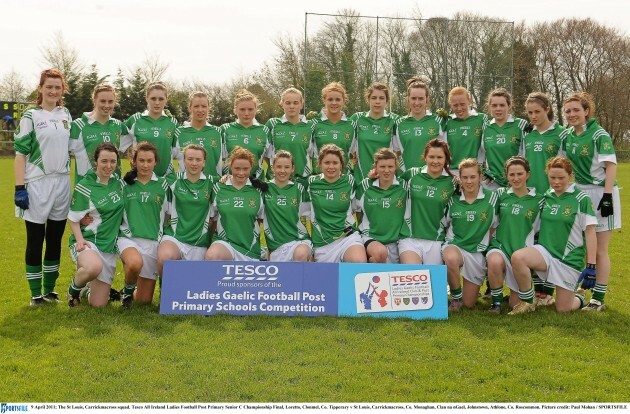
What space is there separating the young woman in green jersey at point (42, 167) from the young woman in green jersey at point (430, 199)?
3.20 meters

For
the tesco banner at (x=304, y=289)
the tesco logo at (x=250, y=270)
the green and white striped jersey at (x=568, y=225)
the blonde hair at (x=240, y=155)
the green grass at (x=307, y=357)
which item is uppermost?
the blonde hair at (x=240, y=155)

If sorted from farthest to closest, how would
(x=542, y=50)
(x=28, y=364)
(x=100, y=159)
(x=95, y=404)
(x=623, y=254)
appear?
(x=542, y=50), (x=623, y=254), (x=100, y=159), (x=28, y=364), (x=95, y=404)

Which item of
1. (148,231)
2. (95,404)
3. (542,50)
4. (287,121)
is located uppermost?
(542,50)

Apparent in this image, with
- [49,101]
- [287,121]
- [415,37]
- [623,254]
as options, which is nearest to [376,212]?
[287,121]

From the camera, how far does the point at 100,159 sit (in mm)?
5688

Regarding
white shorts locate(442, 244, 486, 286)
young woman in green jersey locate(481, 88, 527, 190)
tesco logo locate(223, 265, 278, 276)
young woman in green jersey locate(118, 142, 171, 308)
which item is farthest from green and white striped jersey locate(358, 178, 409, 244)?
young woman in green jersey locate(118, 142, 171, 308)

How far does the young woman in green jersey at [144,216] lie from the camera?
577cm

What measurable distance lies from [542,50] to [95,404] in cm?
4306

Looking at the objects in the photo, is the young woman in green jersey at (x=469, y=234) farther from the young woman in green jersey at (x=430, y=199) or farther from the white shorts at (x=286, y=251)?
the white shorts at (x=286, y=251)

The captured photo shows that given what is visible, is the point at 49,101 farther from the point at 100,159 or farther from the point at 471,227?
the point at 471,227

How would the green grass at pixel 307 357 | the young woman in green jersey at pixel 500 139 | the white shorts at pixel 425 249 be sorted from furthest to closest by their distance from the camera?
1. the young woman in green jersey at pixel 500 139
2. the white shorts at pixel 425 249
3. the green grass at pixel 307 357

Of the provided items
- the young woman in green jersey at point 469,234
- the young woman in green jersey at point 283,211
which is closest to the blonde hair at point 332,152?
the young woman in green jersey at point 283,211

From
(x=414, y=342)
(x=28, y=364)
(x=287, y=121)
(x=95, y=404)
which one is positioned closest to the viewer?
(x=95, y=404)

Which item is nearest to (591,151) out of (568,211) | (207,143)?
(568,211)
